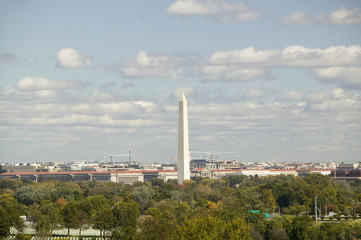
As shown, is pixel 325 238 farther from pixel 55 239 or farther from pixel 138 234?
pixel 55 239

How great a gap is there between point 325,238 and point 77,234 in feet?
115

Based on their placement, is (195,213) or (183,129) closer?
(195,213)

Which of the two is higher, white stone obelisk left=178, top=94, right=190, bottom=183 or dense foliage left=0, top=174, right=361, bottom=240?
white stone obelisk left=178, top=94, right=190, bottom=183

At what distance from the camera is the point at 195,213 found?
102 metres

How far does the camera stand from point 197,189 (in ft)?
503

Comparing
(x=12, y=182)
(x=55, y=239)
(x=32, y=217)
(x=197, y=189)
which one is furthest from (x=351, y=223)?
(x=12, y=182)

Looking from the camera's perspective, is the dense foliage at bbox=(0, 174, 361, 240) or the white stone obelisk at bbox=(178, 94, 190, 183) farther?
the white stone obelisk at bbox=(178, 94, 190, 183)

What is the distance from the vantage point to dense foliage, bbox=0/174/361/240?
84.4m

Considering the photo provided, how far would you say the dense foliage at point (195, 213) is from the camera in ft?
277

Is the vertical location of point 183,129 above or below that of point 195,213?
above

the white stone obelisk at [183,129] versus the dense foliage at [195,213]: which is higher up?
the white stone obelisk at [183,129]

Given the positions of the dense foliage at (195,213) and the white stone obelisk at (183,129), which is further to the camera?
the white stone obelisk at (183,129)

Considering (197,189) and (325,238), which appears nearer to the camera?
(325,238)

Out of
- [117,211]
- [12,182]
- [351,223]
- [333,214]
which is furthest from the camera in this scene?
[12,182]
